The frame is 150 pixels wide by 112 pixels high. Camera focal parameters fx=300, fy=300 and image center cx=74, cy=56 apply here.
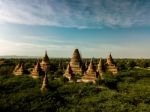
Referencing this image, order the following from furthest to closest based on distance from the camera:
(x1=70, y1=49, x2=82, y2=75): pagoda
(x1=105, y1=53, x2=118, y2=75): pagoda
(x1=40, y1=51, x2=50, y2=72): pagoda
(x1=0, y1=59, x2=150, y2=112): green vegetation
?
(x1=105, y1=53, x2=118, y2=75): pagoda < (x1=40, y1=51, x2=50, y2=72): pagoda < (x1=70, y1=49, x2=82, y2=75): pagoda < (x1=0, y1=59, x2=150, y2=112): green vegetation

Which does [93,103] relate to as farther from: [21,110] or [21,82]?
[21,82]

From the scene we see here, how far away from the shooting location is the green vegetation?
3119cm

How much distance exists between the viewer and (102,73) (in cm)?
4922

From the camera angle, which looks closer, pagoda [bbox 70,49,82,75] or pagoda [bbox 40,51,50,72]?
pagoda [bbox 70,49,82,75]

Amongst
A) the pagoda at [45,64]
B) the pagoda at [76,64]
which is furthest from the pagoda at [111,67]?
the pagoda at [45,64]

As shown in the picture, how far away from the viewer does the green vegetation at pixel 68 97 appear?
102 feet

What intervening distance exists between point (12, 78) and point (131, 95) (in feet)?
54.2

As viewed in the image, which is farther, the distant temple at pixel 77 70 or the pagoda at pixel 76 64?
the pagoda at pixel 76 64

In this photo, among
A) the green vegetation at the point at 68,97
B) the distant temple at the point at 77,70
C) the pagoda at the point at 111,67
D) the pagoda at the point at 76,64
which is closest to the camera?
the green vegetation at the point at 68,97

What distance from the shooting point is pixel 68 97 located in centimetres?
3450

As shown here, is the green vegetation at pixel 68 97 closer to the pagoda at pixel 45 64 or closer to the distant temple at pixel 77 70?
the distant temple at pixel 77 70

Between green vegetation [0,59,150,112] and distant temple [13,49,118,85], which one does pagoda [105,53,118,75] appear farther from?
green vegetation [0,59,150,112]

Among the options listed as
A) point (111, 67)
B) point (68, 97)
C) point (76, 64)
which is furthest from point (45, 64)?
point (68, 97)

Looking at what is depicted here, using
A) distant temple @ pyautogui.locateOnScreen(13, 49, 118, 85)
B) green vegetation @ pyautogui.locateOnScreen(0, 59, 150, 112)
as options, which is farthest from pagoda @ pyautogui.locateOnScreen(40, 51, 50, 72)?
green vegetation @ pyautogui.locateOnScreen(0, 59, 150, 112)
